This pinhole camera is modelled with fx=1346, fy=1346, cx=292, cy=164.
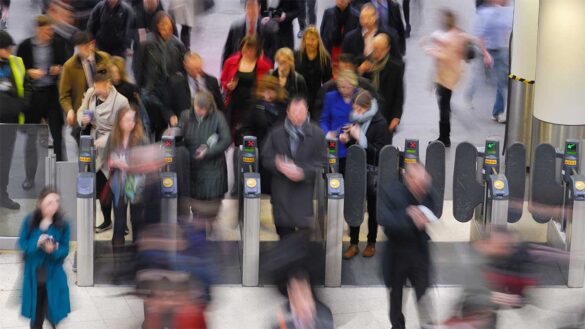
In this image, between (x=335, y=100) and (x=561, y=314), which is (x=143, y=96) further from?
(x=561, y=314)

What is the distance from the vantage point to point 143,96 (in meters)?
14.8

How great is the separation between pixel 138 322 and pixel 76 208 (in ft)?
4.57

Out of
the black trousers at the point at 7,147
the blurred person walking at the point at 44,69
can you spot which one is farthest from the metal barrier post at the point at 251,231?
the blurred person walking at the point at 44,69

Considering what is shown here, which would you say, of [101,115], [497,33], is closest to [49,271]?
[101,115]

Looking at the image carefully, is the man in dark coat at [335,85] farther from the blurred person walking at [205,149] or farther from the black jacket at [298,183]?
the black jacket at [298,183]

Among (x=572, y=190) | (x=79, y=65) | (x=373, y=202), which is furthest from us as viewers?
(x=79, y=65)

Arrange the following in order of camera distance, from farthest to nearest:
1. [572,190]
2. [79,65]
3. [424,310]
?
1. [79,65]
2. [572,190]
3. [424,310]

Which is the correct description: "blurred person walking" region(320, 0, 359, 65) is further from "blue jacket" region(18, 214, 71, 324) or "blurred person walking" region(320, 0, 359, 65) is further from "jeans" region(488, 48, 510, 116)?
"blue jacket" region(18, 214, 71, 324)

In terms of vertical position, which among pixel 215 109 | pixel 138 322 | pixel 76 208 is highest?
pixel 215 109

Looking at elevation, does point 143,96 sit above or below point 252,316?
above

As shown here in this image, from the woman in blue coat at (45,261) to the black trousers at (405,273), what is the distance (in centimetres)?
268

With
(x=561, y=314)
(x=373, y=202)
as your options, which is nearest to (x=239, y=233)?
(x=373, y=202)

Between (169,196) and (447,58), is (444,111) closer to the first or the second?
(447,58)

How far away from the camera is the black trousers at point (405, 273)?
1098 centimetres
